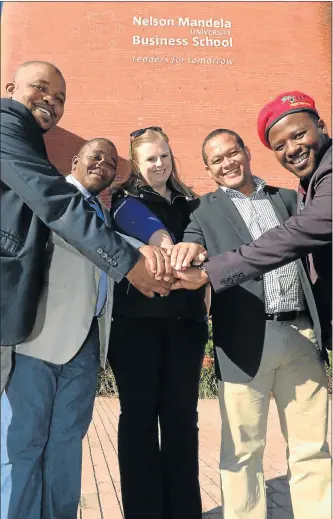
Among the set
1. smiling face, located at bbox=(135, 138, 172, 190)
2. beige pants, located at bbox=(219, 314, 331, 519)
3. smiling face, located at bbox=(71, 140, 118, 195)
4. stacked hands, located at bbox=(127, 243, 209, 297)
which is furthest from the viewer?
smiling face, located at bbox=(71, 140, 118, 195)

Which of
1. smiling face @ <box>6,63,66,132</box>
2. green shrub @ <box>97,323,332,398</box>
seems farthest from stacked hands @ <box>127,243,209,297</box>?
green shrub @ <box>97,323,332,398</box>

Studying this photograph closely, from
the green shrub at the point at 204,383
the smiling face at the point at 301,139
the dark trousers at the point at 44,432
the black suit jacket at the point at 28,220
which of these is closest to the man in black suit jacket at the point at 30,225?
the black suit jacket at the point at 28,220

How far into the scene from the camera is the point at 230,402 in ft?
6.67

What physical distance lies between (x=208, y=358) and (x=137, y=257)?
5264 mm

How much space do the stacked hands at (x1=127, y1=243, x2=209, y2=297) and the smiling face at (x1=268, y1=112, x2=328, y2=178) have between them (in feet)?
1.91

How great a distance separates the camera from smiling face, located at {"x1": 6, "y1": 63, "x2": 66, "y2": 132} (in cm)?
195

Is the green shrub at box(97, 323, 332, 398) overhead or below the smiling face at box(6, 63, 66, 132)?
below

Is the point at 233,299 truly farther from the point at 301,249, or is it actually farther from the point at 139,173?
the point at 139,173

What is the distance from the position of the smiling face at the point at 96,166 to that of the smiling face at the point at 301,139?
45.3 inches

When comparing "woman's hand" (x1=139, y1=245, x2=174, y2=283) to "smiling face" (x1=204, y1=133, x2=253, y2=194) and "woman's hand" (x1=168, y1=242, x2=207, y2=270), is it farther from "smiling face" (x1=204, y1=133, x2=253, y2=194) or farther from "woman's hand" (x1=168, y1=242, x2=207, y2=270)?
"smiling face" (x1=204, y1=133, x2=253, y2=194)

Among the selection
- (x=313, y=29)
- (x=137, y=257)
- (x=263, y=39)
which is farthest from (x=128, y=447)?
(x=313, y=29)

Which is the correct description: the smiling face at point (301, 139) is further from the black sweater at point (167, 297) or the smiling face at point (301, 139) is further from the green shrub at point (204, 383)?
the green shrub at point (204, 383)

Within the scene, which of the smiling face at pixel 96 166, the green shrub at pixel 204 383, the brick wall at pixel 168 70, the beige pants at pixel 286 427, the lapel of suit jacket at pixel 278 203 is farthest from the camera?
the brick wall at pixel 168 70

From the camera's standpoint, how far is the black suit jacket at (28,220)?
1.73 metres
